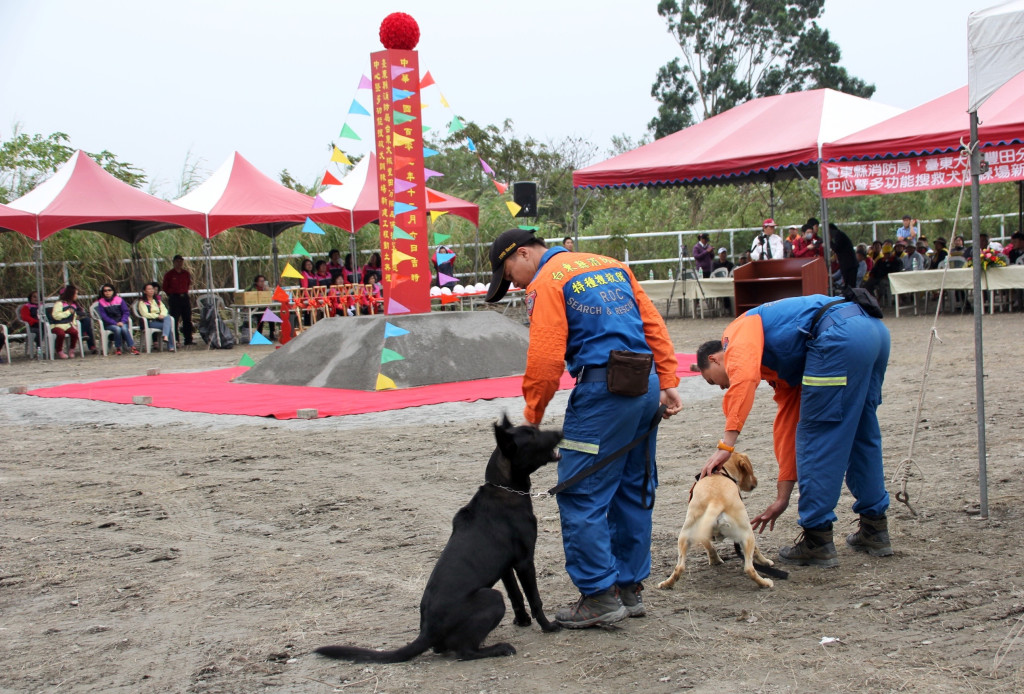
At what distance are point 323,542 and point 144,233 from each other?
17.1 m

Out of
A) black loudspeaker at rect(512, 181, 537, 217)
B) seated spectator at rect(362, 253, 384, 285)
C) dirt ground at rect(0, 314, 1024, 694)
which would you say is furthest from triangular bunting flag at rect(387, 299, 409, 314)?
seated spectator at rect(362, 253, 384, 285)

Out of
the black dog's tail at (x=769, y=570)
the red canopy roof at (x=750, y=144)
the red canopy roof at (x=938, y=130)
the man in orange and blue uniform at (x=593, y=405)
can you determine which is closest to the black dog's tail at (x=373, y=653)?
the man in orange and blue uniform at (x=593, y=405)

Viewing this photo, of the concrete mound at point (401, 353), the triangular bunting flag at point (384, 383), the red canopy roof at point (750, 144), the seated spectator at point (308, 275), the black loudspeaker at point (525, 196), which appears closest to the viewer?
the triangular bunting flag at point (384, 383)

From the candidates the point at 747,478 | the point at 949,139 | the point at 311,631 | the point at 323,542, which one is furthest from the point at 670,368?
the point at 949,139

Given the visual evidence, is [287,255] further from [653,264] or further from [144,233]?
[653,264]

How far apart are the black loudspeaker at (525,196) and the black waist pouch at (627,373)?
531 inches

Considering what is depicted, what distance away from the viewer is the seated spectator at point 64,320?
17.8m

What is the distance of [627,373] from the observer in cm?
368

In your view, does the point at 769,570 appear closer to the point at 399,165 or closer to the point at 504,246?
the point at 504,246

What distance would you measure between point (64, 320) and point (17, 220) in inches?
86.2

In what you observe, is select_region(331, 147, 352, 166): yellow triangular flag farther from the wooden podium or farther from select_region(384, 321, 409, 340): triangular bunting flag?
the wooden podium

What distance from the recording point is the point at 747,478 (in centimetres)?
451

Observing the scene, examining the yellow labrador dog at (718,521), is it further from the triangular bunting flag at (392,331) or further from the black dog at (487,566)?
the triangular bunting flag at (392,331)

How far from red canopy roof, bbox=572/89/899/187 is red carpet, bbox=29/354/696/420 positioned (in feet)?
17.1
